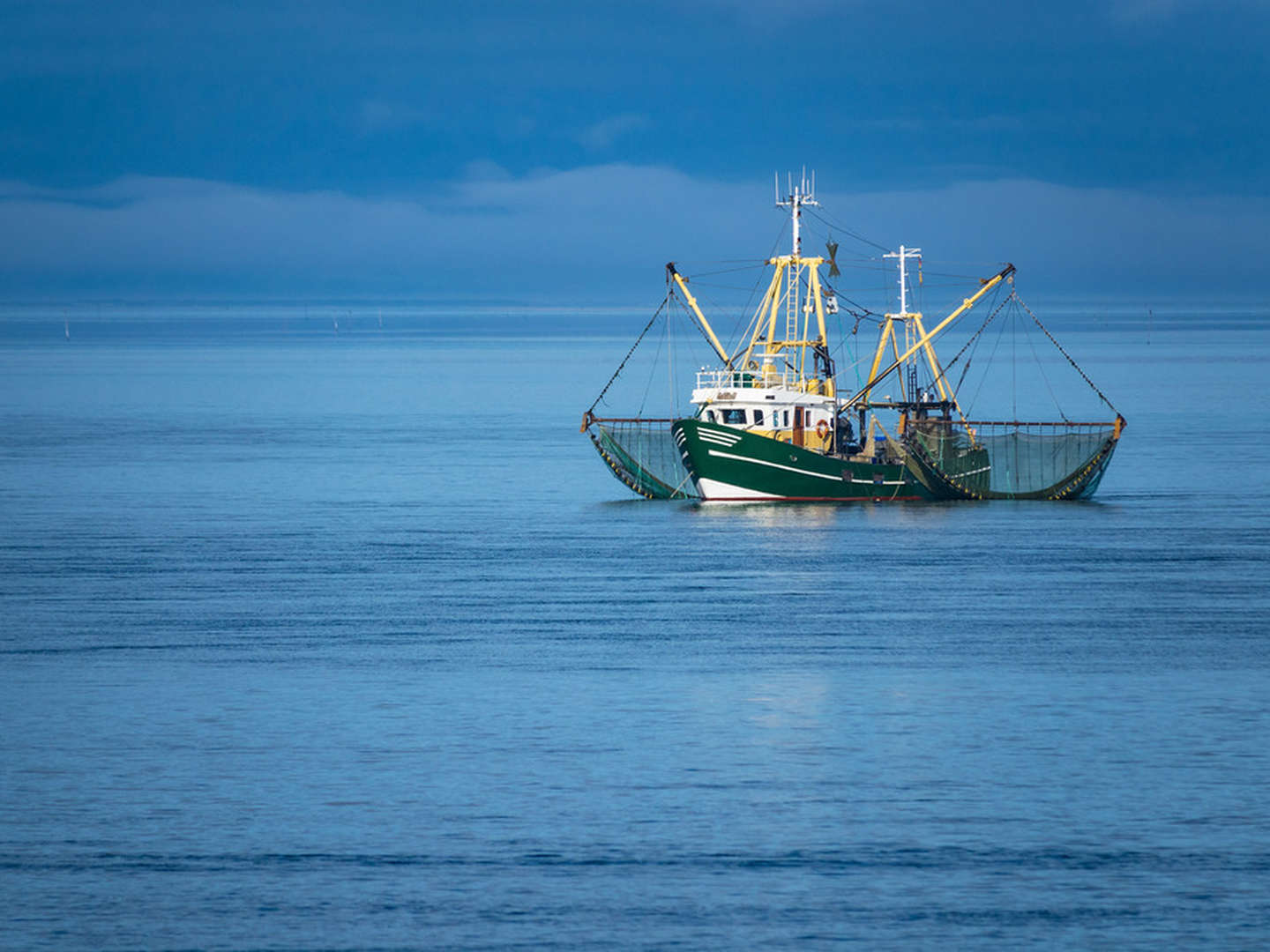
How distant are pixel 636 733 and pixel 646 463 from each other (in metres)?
50.9

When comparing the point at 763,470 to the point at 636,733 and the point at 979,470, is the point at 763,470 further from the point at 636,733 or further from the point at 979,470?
the point at 636,733

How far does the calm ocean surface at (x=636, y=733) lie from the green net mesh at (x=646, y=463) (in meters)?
9.27

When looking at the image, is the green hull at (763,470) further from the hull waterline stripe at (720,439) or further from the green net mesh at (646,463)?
the green net mesh at (646,463)

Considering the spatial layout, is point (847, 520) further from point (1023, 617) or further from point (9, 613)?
point (9, 613)

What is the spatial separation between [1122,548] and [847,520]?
40.3 feet

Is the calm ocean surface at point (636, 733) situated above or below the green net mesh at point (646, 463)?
below

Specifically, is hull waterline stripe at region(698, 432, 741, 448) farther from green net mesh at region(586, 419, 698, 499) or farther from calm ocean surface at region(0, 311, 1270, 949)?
green net mesh at region(586, 419, 698, 499)

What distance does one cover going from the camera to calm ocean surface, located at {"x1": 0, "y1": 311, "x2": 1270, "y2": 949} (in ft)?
92.6

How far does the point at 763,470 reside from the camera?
79062 mm

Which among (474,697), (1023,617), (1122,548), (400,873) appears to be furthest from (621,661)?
(1122,548)

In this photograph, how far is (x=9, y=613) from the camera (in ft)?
172

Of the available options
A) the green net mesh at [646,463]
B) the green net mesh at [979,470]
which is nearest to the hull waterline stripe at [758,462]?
the green net mesh at [979,470]

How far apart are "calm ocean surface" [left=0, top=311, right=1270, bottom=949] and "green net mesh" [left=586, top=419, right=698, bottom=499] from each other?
927cm

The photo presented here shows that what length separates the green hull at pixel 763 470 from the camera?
78000mm
